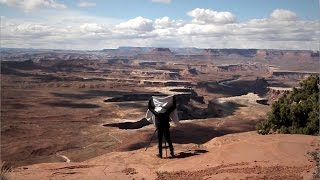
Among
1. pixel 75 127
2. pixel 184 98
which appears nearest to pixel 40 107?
pixel 75 127

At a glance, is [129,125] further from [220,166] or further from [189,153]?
[220,166]

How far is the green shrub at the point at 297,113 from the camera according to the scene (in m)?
14.8

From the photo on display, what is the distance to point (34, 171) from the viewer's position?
9289 millimetres

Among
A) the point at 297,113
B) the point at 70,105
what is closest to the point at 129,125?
the point at 70,105

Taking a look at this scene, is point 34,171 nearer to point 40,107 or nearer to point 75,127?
point 75,127

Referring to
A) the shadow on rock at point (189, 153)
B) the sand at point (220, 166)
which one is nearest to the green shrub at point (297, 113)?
the sand at point (220, 166)

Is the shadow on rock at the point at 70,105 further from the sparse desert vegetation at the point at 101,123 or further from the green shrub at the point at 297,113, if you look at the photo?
the green shrub at the point at 297,113

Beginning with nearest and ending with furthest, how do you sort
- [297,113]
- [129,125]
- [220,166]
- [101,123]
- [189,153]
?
1. [220,166]
2. [189,153]
3. [297,113]
4. [129,125]
5. [101,123]

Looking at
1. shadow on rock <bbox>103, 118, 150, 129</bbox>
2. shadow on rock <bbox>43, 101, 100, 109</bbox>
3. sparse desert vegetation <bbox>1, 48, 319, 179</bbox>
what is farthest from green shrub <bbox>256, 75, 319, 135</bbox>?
shadow on rock <bbox>43, 101, 100, 109</bbox>

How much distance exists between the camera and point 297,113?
15.8 m

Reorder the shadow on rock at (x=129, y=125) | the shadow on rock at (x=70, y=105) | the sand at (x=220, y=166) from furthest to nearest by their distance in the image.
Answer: the shadow on rock at (x=70, y=105), the shadow on rock at (x=129, y=125), the sand at (x=220, y=166)

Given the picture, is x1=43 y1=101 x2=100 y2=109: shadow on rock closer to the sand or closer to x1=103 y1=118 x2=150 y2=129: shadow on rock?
x1=103 y1=118 x2=150 y2=129: shadow on rock

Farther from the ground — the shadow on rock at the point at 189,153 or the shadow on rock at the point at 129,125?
the shadow on rock at the point at 189,153

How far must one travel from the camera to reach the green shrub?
14779mm
